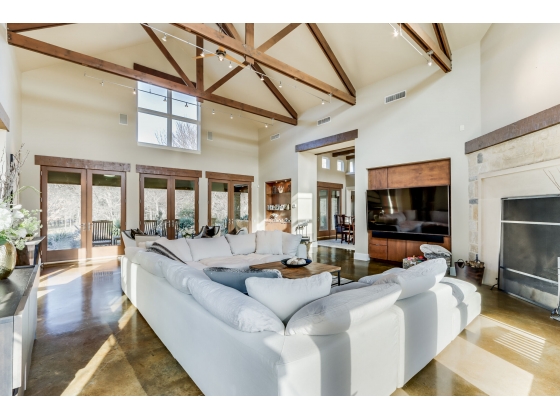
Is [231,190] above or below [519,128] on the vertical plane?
below

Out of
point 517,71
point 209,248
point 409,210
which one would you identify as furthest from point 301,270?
point 517,71

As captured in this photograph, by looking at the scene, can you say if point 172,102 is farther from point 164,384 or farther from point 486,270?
point 486,270

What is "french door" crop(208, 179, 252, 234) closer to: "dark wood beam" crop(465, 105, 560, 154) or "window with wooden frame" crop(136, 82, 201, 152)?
"window with wooden frame" crop(136, 82, 201, 152)

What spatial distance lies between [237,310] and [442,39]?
19.8 ft

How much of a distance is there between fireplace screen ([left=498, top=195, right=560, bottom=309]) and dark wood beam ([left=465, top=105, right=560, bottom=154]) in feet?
2.93

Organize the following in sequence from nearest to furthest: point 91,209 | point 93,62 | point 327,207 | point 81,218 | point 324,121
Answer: point 93,62, point 81,218, point 91,209, point 324,121, point 327,207

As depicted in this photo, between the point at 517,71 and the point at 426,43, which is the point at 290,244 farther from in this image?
the point at 517,71

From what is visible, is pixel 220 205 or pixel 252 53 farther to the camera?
pixel 220 205

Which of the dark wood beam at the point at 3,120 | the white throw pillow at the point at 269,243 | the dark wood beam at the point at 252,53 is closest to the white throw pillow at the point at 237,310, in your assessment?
A: the white throw pillow at the point at 269,243

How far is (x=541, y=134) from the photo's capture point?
132 inches

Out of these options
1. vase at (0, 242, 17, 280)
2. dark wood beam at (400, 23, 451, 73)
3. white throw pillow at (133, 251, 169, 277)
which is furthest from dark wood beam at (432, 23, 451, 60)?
vase at (0, 242, 17, 280)

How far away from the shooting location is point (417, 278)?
206cm
